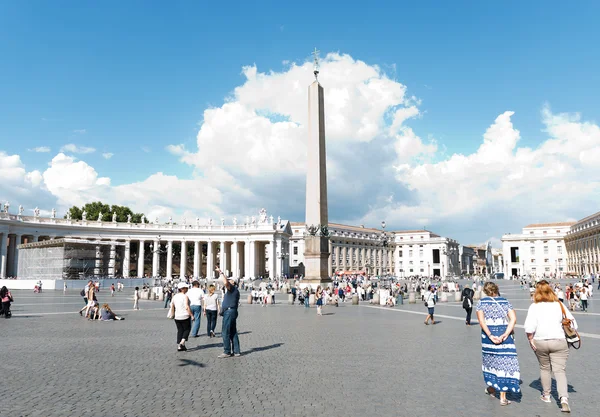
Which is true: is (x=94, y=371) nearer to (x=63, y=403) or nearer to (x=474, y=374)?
(x=63, y=403)

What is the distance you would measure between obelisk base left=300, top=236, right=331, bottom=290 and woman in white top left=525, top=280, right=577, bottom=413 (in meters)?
21.9

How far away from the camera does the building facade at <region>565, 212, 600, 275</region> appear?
90.3 meters

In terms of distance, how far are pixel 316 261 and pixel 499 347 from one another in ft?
75.1

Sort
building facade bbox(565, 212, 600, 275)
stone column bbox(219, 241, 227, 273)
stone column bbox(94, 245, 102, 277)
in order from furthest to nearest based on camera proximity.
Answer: stone column bbox(219, 241, 227, 273)
building facade bbox(565, 212, 600, 275)
stone column bbox(94, 245, 102, 277)

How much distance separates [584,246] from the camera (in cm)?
9756

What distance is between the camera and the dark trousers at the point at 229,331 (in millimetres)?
9273

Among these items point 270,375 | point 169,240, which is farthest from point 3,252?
point 270,375

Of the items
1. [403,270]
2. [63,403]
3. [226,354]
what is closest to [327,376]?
[226,354]

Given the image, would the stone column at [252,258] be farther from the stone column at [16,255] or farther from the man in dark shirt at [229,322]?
the man in dark shirt at [229,322]

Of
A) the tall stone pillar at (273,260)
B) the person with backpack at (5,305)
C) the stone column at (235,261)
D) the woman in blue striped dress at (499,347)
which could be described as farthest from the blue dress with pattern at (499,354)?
the stone column at (235,261)

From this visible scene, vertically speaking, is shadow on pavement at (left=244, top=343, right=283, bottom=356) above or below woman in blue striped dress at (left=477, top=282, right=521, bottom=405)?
below

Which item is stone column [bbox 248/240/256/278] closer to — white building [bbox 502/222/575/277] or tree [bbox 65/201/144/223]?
tree [bbox 65/201/144/223]

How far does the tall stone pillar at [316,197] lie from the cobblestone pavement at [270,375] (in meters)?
14.9

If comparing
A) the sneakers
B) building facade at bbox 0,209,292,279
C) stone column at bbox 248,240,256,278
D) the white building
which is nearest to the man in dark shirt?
the sneakers
